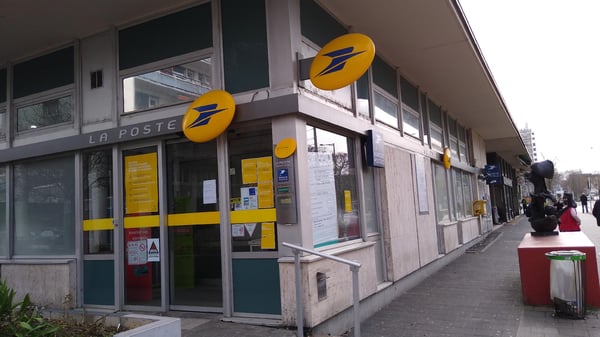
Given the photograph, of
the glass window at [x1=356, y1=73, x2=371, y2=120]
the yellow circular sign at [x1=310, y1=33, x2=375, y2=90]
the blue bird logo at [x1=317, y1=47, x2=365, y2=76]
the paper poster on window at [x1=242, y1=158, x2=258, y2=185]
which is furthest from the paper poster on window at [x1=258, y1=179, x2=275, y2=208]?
the glass window at [x1=356, y1=73, x2=371, y2=120]

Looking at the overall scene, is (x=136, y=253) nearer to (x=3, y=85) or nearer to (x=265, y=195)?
(x=265, y=195)

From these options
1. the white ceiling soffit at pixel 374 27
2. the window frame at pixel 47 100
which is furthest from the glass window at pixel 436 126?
the window frame at pixel 47 100

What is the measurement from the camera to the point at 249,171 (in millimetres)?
5285

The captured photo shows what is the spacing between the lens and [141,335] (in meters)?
3.19

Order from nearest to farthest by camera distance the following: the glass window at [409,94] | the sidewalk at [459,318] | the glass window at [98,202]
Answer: the sidewalk at [459,318]
the glass window at [98,202]
the glass window at [409,94]

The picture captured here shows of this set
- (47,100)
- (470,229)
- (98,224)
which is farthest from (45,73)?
(470,229)

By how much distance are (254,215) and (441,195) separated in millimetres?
7264

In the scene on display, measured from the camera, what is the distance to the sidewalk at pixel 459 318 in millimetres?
4969

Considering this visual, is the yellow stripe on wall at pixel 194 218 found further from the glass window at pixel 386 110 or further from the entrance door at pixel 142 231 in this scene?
the glass window at pixel 386 110

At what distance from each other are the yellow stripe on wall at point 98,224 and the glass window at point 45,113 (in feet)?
5.29

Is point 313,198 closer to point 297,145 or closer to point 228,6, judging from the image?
point 297,145

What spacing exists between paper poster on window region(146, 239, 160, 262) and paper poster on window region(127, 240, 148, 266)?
78 millimetres

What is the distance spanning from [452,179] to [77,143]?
986 centimetres

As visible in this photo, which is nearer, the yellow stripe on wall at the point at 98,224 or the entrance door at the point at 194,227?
the entrance door at the point at 194,227
